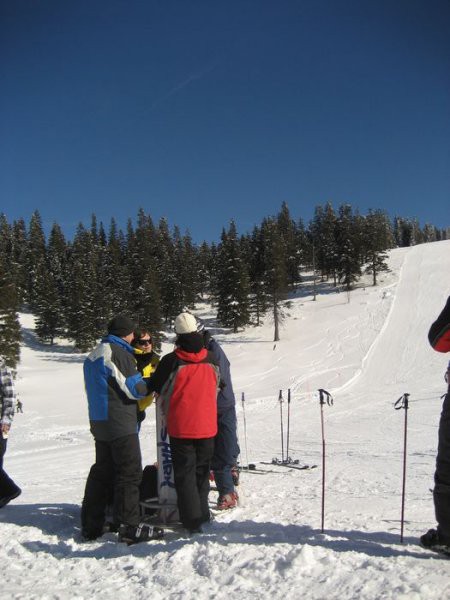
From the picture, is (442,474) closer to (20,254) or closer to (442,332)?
(442,332)

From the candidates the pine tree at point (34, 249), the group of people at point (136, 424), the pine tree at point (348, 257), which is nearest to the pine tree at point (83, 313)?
the pine tree at point (34, 249)

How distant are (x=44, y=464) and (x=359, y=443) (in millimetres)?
7490

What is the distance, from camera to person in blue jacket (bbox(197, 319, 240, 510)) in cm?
518

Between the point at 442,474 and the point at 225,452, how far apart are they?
8.13 feet

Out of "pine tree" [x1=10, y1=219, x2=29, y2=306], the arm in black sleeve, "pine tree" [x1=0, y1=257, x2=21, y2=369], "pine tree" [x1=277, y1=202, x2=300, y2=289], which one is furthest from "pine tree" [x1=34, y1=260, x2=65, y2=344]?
the arm in black sleeve

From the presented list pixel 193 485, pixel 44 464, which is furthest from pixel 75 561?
pixel 44 464

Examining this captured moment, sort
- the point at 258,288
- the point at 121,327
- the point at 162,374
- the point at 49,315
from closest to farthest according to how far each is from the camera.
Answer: the point at 162,374 → the point at 121,327 → the point at 258,288 → the point at 49,315

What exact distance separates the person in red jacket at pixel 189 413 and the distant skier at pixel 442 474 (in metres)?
1.93

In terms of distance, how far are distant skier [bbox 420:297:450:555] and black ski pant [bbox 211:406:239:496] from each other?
224 centimetres

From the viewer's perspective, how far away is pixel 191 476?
4.39m

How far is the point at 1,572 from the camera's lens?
383cm

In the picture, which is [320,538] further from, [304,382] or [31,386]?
[31,386]

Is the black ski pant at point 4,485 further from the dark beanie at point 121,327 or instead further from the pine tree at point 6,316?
the pine tree at point 6,316

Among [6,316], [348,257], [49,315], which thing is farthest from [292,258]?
[6,316]
